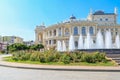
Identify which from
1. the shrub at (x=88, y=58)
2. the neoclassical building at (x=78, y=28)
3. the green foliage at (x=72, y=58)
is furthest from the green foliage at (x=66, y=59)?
the neoclassical building at (x=78, y=28)

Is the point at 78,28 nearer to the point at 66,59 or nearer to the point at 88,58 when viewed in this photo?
the point at 88,58

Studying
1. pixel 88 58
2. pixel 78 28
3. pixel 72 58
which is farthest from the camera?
pixel 78 28

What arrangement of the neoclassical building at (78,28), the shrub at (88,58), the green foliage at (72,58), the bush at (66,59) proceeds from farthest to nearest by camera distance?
the neoclassical building at (78,28) < the green foliage at (72,58) < the shrub at (88,58) < the bush at (66,59)

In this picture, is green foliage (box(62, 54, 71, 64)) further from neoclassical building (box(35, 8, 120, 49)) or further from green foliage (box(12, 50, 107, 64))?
neoclassical building (box(35, 8, 120, 49))

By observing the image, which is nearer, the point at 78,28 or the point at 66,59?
the point at 66,59

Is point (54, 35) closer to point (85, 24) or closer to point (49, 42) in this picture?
point (49, 42)

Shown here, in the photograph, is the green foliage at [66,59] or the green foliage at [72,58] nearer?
the green foliage at [66,59]

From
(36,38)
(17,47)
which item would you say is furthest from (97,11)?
(17,47)

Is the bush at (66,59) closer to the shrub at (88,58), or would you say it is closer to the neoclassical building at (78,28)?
the shrub at (88,58)

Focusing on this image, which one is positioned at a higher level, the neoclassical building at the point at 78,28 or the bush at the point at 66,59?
the neoclassical building at the point at 78,28

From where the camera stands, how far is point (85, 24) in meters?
78.2

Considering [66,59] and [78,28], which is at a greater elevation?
[78,28]

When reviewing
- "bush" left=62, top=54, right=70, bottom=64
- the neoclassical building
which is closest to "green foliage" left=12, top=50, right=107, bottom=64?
"bush" left=62, top=54, right=70, bottom=64

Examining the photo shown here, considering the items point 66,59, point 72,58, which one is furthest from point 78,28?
point 66,59
